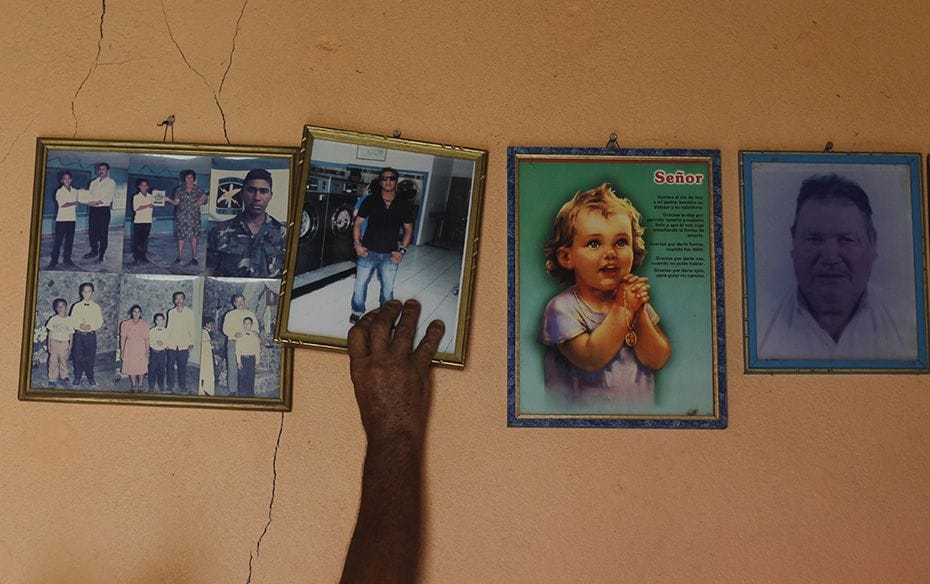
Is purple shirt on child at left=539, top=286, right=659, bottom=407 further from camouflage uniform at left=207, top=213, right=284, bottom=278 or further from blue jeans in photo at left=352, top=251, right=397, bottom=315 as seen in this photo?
camouflage uniform at left=207, top=213, right=284, bottom=278

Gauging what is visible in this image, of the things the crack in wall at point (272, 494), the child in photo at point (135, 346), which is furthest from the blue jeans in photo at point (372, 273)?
the child in photo at point (135, 346)

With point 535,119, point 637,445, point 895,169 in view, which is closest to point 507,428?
point 637,445

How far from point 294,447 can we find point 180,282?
1.14 ft

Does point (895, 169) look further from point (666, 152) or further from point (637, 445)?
point (637, 445)

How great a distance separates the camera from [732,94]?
1.17 meters

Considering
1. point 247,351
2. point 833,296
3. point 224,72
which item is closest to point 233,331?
point 247,351

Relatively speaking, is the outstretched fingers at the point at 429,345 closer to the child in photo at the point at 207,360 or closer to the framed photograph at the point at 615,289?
the framed photograph at the point at 615,289

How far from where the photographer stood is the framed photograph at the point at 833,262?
3.73 ft

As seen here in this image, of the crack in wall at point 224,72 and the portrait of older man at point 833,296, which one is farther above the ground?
the crack in wall at point 224,72

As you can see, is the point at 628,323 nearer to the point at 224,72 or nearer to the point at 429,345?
the point at 429,345

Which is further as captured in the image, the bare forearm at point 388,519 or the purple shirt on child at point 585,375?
the purple shirt on child at point 585,375

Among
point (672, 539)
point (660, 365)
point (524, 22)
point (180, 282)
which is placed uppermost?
point (524, 22)

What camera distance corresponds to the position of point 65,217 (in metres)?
1.14

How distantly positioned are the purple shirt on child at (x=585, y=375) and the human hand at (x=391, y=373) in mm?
194
